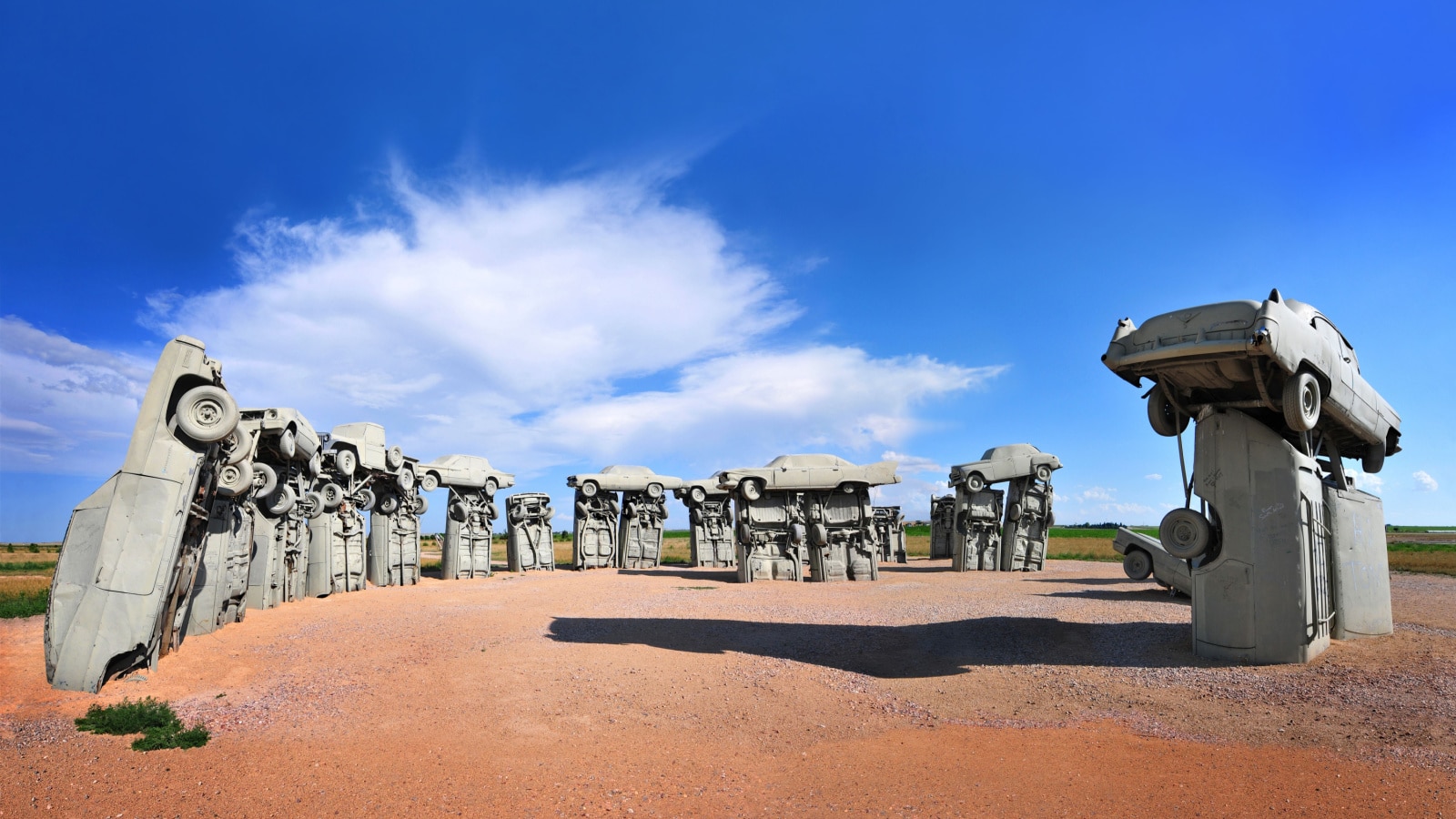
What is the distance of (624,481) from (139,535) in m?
26.6

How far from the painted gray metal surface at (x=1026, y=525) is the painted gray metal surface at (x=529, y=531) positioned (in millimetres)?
20635

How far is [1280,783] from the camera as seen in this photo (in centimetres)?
729

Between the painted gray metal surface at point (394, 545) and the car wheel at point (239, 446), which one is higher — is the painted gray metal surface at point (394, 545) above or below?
below

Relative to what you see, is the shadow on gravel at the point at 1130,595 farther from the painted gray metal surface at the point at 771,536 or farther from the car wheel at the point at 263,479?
the car wheel at the point at 263,479

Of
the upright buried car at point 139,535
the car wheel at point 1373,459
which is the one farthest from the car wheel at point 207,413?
the car wheel at point 1373,459

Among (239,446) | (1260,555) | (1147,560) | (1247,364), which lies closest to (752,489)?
(1147,560)

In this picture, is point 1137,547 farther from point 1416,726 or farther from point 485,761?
Answer: point 485,761

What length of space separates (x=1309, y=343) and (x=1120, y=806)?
8.42 m

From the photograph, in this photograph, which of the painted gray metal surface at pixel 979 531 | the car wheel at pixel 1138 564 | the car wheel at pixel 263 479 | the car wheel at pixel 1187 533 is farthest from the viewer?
the painted gray metal surface at pixel 979 531

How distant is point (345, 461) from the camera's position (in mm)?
22531

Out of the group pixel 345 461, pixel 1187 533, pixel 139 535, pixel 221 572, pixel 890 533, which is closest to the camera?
pixel 139 535

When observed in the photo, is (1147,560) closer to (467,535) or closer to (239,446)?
(239,446)

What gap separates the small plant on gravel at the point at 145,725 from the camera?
836 centimetres

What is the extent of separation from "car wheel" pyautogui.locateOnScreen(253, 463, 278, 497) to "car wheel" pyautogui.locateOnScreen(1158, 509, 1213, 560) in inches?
727
